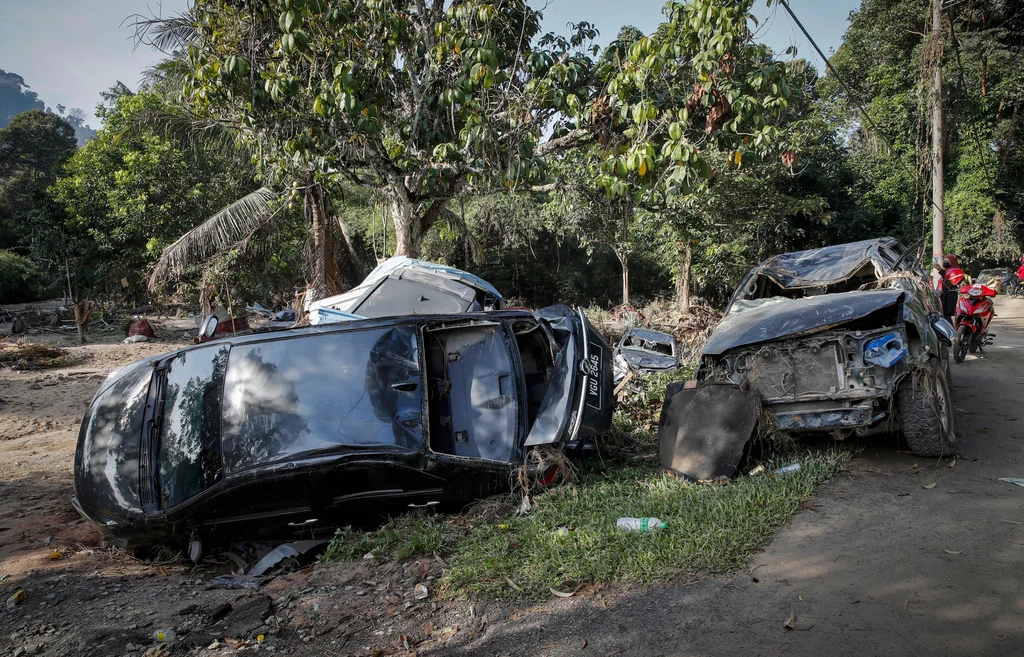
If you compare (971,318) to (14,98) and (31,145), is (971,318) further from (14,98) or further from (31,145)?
(14,98)

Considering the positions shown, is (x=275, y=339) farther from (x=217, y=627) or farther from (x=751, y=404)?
(x=751, y=404)

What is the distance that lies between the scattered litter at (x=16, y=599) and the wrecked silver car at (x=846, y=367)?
4.67m

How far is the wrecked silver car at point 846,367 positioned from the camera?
450 cm

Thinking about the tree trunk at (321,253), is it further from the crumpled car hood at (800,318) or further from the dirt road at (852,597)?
the dirt road at (852,597)

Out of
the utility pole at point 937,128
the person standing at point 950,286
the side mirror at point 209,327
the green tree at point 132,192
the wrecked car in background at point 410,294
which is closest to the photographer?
the side mirror at point 209,327

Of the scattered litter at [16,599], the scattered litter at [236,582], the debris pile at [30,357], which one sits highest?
the debris pile at [30,357]

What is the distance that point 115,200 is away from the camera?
1659 centimetres

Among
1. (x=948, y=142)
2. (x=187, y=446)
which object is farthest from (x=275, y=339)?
(x=948, y=142)

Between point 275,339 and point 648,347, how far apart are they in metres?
5.98

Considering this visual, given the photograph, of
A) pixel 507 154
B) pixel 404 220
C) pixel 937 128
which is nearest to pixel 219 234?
pixel 404 220

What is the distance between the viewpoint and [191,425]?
416cm

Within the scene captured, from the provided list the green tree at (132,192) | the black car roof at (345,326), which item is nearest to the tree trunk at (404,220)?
→ the black car roof at (345,326)

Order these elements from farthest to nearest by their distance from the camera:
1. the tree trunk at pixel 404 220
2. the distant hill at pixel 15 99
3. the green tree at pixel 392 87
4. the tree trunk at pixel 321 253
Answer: the distant hill at pixel 15 99 < the tree trunk at pixel 321 253 < the tree trunk at pixel 404 220 < the green tree at pixel 392 87

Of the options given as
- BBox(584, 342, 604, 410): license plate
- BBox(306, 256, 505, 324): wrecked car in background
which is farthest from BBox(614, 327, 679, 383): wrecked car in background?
BBox(584, 342, 604, 410): license plate
